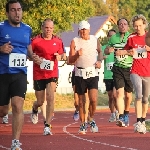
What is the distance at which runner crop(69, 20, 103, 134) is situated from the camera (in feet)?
50.1

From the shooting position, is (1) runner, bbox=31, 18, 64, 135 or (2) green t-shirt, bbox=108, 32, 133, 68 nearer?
(1) runner, bbox=31, 18, 64, 135

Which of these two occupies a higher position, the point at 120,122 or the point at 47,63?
the point at 47,63

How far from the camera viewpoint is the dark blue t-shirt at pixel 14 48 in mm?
11883

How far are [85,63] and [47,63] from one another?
78cm

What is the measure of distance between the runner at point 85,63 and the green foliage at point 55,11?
17.6 meters

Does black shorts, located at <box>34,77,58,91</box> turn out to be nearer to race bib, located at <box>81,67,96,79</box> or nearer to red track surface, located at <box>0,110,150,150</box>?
race bib, located at <box>81,67,96,79</box>

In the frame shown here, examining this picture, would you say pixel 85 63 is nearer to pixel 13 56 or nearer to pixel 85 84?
pixel 85 84

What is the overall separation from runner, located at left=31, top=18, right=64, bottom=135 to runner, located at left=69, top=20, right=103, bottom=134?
43 cm

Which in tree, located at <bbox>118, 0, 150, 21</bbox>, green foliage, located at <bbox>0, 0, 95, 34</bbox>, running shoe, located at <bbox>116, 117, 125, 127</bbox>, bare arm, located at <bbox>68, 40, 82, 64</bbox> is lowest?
running shoe, located at <bbox>116, 117, 125, 127</bbox>

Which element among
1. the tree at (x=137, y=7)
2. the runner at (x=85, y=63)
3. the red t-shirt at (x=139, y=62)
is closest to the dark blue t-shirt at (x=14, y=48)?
the runner at (x=85, y=63)

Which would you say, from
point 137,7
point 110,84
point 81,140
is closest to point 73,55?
point 81,140

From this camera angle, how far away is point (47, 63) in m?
15.5

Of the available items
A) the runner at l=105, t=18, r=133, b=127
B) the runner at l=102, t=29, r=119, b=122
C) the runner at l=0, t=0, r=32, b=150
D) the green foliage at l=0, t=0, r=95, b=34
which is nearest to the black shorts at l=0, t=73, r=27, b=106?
the runner at l=0, t=0, r=32, b=150

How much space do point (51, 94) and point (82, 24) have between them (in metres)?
1.55
